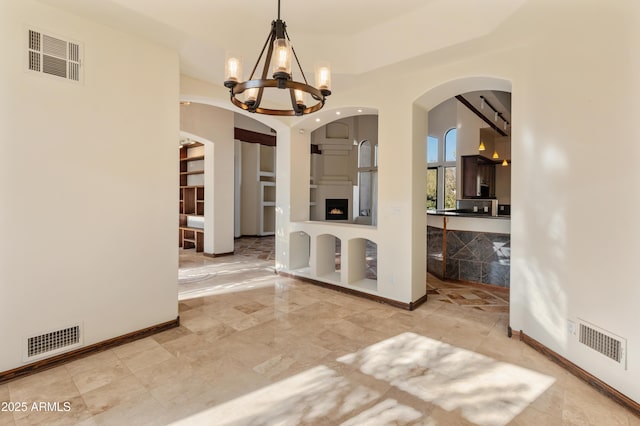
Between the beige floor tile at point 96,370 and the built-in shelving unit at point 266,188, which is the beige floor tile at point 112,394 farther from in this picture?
the built-in shelving unit at point 266,188

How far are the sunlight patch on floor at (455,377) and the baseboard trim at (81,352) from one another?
200cm

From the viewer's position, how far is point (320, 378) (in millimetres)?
2461

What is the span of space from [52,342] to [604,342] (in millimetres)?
4460

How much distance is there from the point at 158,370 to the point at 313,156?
32.0ft

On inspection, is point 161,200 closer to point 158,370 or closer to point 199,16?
point 158,370

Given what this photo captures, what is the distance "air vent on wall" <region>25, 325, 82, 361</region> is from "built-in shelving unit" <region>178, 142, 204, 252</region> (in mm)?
A: 5314

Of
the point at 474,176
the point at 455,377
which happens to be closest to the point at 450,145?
the point at 474,176

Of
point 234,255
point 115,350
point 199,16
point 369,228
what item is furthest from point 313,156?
point 115,350

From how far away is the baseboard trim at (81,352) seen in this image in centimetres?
244

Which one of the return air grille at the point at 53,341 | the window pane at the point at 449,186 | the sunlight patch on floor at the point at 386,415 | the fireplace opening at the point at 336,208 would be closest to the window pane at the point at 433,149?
the window pane at the point at 449,186

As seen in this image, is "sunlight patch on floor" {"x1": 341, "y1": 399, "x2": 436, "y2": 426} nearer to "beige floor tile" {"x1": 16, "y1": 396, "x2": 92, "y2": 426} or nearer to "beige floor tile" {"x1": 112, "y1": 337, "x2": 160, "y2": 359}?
"beige floor tile" {"x1": 16, "y1": 396, "x2": 92, "y2": 426}

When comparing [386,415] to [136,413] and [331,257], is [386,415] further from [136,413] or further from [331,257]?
[331,257]

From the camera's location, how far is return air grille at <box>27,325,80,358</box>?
2531 millimetres

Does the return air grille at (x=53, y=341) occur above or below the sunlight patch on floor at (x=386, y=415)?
above
